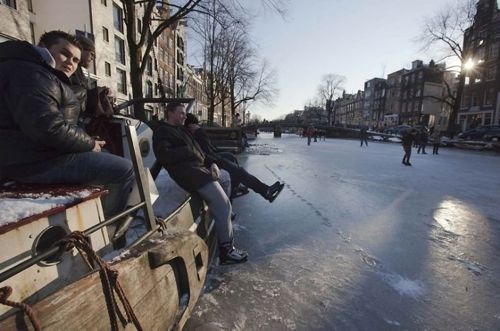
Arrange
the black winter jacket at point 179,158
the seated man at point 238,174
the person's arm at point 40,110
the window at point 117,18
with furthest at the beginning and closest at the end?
the window at point 117,18 < the seated man at point 238,174 < the black winter jacket at point 179,158 < the person's arm at point 40,110

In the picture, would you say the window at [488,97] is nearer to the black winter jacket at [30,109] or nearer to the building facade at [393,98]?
the building facade at [393,98]

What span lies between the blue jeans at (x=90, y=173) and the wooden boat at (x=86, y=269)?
0.09 meters

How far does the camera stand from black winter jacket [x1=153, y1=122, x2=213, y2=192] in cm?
300

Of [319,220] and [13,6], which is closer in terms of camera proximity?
[319,220]

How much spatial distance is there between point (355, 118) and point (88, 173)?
100.0 metres

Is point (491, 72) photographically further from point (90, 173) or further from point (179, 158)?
point (90, 173)

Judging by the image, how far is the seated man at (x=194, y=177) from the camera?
3.01 m

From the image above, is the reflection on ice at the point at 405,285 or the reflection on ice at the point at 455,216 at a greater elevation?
the reflection on ice at the point at 405,285

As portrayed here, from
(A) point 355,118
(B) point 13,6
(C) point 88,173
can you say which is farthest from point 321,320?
(A) point 355,118

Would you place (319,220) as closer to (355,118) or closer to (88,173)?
(88,173)

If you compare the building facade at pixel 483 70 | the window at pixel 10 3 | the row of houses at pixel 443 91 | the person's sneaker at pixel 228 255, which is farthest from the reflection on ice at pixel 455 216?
the building facade at pixel 483 70

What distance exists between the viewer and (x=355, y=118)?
95.1m

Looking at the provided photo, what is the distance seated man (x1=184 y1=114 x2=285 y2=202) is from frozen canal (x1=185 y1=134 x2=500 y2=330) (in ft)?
1.66

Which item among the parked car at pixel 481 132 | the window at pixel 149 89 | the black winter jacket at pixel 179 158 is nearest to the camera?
the black winter jacket at pixel 179 158
